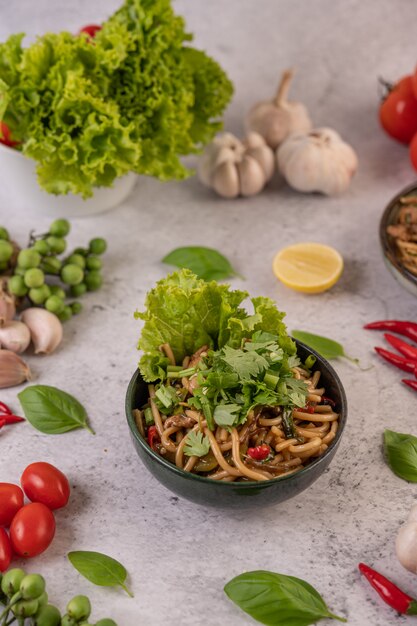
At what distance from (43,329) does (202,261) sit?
2.66 feet

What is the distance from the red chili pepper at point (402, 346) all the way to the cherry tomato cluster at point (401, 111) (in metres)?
1.48

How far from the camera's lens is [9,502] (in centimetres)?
270

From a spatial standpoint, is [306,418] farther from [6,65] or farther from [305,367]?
[6,65]

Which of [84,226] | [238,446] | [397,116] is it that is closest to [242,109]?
[397,116]

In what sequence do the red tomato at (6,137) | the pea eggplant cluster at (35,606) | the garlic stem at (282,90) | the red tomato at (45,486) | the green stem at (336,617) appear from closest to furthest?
the pea eggplant cluster at (35,606) → the green stem at (336,617) → the red tomato at (45,486) → the red tomato at (6,137) → the garlic stem at (282,90)

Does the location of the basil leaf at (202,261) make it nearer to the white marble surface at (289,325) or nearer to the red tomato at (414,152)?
the white marble surface at (289,325)

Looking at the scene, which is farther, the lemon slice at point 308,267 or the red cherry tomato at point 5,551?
the lemon slice at point 308,267

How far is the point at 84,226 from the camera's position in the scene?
4.20m

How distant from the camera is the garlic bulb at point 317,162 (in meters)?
4.28

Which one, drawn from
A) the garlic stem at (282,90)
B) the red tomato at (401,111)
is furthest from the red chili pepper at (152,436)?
the red tomato at (401,111)

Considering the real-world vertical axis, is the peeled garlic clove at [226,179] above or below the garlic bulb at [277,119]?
below

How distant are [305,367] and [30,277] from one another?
123 cm

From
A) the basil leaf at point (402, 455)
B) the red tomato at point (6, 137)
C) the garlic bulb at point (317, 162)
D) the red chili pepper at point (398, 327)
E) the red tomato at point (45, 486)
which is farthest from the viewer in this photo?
the garlic bulb at point (317, 162)

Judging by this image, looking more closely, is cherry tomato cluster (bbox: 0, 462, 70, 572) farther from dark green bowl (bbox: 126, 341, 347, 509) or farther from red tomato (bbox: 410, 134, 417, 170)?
red tomato (bbox: 410, 134, 417, 170)
